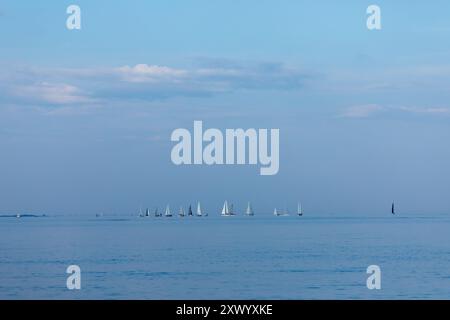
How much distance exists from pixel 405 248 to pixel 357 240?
995cm

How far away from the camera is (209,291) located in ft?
128

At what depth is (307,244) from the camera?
67.8 meters

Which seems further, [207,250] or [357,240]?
[357,240]

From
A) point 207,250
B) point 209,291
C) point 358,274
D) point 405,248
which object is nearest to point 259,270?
point 358,274

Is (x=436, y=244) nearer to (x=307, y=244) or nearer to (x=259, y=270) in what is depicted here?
(x=307, y=244)

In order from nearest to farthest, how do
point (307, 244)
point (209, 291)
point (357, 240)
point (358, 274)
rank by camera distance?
1. point (209, 291)
2. point (358, 274)
3. point (307, 244)
4. point (357, 240)
